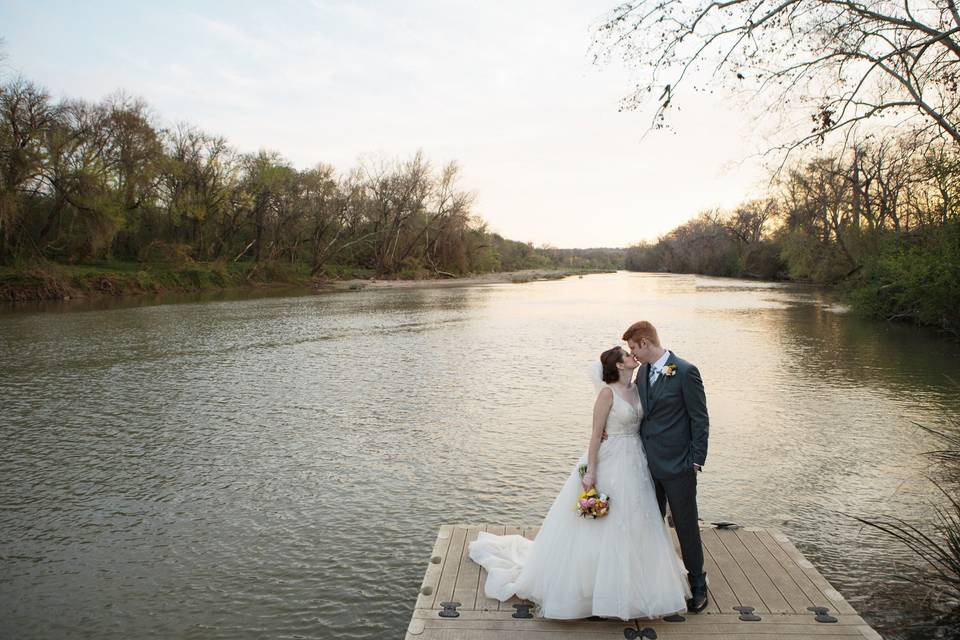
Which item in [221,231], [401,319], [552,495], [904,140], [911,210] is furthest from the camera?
[221,231]

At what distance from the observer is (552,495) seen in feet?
25.7

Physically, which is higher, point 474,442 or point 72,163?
point 72,163

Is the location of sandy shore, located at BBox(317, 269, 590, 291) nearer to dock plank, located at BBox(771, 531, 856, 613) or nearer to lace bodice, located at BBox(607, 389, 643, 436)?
dock plank, located at BBox(771, 531, 856, 613)

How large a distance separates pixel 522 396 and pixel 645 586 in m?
9.22

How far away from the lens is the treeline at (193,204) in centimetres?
3809

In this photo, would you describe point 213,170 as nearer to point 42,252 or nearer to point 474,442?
point 42,252

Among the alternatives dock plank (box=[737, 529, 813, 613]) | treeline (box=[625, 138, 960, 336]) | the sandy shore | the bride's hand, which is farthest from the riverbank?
dock plank (box=[737, 529, 813, 613])

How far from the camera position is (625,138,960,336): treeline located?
19.5 meters

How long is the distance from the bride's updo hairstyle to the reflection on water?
2.44m

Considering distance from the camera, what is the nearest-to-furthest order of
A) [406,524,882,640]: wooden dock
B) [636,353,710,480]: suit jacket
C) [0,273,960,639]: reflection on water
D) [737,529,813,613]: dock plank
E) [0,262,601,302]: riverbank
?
[406,524,882,640]: wooden dock
[636,353,710,480]: suit jacket
[737,529,813,613]: dock plank
[0,273,960,639]: reflection on water
[0,262,601,302]: riverbank

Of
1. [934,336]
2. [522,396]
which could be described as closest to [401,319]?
[522,396]

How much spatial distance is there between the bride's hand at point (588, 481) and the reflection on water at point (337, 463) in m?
1.83

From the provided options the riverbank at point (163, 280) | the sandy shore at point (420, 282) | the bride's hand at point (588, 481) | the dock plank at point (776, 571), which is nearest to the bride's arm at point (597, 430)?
the bride's hand at point (588, 481)

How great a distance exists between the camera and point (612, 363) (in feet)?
14.8
